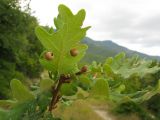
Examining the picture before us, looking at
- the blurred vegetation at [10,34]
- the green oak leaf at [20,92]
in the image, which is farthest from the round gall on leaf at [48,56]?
the blurred vegetation at [10,34]

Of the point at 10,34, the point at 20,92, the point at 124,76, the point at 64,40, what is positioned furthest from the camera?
the point at 10,34

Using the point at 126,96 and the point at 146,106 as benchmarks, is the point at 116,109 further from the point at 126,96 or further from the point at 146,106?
the point at 126,96

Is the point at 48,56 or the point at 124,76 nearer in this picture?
the point at 48,56

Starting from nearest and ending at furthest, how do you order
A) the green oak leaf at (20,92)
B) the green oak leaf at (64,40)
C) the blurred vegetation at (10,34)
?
the green oak leaf at (64,40) < the green oak leaf at (20,92) < the blurred vegetation at (10,34)

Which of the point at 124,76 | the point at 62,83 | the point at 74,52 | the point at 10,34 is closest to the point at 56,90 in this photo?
the point at 62,83

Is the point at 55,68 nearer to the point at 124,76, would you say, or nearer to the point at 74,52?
the point at 74,52

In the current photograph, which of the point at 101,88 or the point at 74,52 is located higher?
the point at 74,52

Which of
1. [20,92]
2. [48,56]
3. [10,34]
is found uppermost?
[10,34]

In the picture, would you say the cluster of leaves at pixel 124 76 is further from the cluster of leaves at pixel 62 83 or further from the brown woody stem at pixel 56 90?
the brown woody stem at pixel 56 90

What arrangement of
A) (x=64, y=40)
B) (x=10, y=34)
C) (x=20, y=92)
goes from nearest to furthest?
(x=64, y=40), (x=20, y=92), (x=10, y=34)
